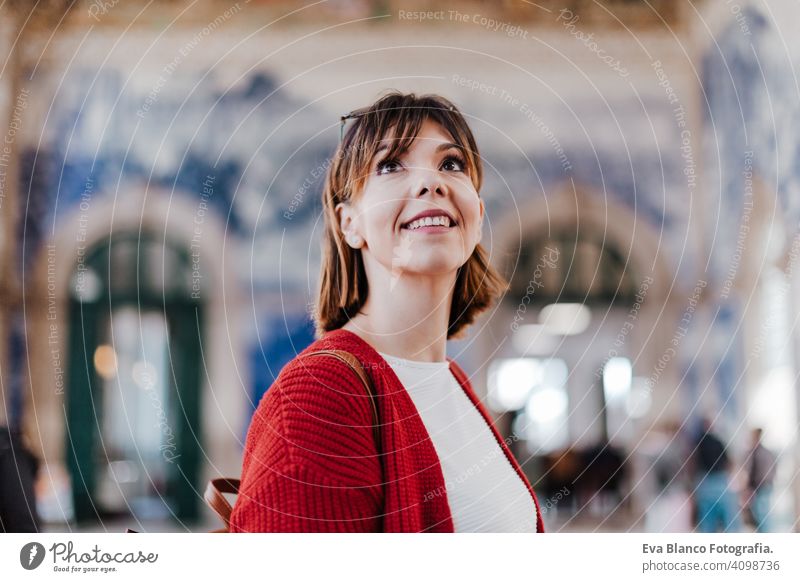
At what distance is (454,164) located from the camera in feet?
3.44

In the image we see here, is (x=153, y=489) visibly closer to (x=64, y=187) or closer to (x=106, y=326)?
(x=106, y=326)

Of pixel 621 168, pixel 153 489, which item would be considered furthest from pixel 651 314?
pixel 153 489

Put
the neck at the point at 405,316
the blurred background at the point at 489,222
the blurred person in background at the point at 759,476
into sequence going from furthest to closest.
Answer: the blurred person in background at the point at 759,476
the blurred background at the point at 489,222
the neck at the point at 405,316

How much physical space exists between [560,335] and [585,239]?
19cm

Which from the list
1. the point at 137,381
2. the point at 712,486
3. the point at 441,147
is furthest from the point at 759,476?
the point at 137,381

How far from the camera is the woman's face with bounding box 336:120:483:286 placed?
1.04 m

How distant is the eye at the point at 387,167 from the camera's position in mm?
1038

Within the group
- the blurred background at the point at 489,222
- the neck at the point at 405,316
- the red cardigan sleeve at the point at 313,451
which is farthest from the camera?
the blurred background at the point at 489,222

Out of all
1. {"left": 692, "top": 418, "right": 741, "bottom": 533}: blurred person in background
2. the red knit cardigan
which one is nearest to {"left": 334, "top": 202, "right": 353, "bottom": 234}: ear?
the red knit cardigan

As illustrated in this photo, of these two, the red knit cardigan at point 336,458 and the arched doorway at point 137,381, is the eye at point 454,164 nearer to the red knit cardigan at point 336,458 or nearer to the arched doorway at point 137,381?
the red knit cardigan at point 336,458

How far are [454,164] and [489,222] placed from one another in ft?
1.06

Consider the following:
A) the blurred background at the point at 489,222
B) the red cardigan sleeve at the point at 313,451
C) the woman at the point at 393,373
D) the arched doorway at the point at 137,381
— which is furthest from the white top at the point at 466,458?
the arched doorway at the point at 137,381

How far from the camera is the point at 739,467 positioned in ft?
5.16

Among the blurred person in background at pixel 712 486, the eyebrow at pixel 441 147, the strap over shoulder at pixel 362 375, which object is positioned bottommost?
the blurred person in background at pixel 712 486
